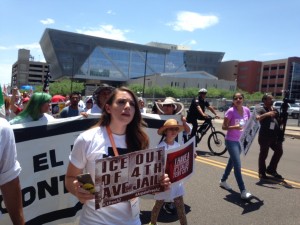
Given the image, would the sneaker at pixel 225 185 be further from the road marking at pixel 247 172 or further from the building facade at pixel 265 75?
the building facade at pixel 265 75

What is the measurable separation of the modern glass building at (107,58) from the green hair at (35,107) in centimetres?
10736

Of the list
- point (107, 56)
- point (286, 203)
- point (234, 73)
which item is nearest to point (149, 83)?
point (107, 56)

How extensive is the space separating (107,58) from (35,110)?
4932 inches

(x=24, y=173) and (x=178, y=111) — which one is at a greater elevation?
(x=178, y=111)

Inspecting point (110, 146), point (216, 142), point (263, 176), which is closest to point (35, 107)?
point (110, 146)

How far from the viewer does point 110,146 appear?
2.49 metres

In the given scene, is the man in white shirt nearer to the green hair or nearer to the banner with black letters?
the banner with black letters

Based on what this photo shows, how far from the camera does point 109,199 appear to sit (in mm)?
2205

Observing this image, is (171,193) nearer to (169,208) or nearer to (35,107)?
(169,208)

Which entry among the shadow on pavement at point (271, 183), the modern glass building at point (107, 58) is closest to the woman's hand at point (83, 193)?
the shadow on pavement at point (271, 183)

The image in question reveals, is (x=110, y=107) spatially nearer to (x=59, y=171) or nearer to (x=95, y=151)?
(x=95, y=151)

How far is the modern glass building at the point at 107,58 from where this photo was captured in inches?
4606

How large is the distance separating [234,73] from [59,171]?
5456 inches

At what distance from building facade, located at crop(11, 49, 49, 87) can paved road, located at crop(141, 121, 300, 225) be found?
13279 cm
